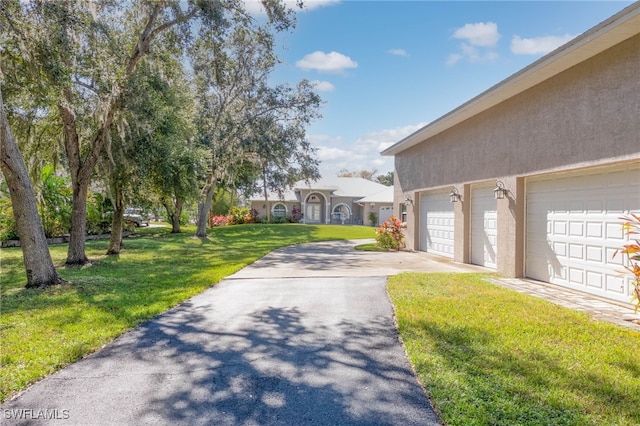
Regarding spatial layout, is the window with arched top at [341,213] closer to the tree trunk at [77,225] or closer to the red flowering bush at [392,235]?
the red flowering bush at [392,235]

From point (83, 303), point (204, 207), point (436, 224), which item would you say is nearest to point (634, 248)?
point (436, 224)

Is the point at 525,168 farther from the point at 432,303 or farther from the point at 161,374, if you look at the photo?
the point at 161,374

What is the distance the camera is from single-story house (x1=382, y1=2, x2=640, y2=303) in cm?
570

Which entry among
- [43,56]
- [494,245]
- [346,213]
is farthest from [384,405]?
[346,213]

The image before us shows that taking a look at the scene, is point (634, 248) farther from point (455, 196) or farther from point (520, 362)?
point (455, 196)

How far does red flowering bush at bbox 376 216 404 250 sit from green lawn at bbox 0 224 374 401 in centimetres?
550

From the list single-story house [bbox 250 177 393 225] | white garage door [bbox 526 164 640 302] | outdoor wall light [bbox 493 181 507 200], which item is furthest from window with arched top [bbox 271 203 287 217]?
white garage door [bbox 526 164 640 302]

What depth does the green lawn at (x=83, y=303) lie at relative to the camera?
12.8 ft

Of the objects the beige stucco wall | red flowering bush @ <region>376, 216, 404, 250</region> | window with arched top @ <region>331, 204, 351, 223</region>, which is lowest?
red flowering bush @ <region>376, 216, 404, 250</region>

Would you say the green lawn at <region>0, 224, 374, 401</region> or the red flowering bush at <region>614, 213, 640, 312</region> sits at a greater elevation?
the red flowering bush at <region>614, 213, 640, 312</region>

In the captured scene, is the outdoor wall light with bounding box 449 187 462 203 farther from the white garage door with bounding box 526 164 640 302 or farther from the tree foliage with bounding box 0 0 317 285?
the tree foliage with bounding box 0 0 317 285

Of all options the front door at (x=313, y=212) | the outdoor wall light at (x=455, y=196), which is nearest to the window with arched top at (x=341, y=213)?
the front door at (x=313, y=212)

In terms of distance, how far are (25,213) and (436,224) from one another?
11.3 m

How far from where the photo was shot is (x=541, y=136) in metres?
7.35
